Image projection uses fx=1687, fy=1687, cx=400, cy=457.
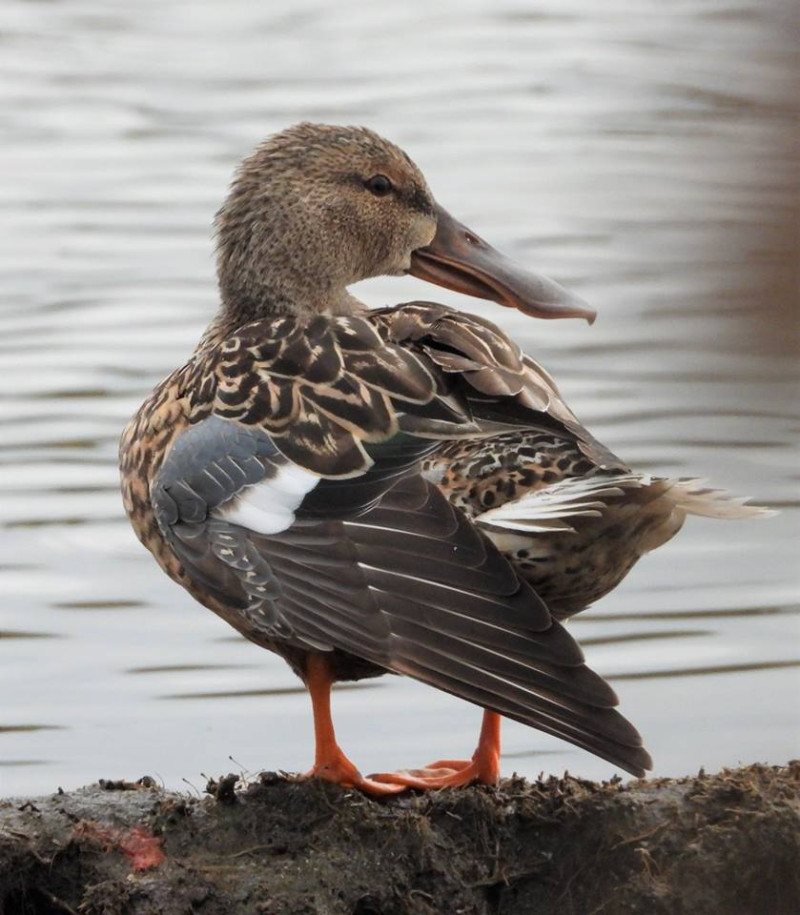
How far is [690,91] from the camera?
99 centimetres

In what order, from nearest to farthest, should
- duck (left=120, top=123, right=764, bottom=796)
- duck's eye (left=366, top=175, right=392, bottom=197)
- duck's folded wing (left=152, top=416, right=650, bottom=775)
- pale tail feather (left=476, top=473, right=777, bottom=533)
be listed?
duck's folded wing (left=152, top=416, right=650, bottom=775) < duck (left=120, top=123, right=764, bottom=796) < pale tail feather (left=476, top=473, right=777, bottom=533) < duck's eye (left=366, top=175, right=392, bottom=197)

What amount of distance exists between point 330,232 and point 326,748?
5.35 ft

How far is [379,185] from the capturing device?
504cm

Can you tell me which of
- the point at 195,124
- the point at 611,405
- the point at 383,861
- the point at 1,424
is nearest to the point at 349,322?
the point at 383,861

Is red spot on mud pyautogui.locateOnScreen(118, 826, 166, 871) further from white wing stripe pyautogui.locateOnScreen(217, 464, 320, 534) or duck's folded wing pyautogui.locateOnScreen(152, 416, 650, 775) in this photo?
white wing stripe pyautogui.locateOnScreen(217, 464, 320, 534)

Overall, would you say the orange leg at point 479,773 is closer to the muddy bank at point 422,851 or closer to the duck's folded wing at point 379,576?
the muddy bank at point 422,851

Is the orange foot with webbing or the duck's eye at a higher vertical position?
the duck's eye

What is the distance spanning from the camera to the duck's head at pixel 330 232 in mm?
4895

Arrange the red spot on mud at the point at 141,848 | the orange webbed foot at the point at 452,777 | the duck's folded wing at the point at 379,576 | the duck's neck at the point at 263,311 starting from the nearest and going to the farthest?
the duck's folded wing at the point at 379,576, the red spot on mud at the point at 141,848, the orange webbed foot at the point at 452,777, the duck's neck at the point at 263,311

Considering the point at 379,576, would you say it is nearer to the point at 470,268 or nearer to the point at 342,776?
the point at 342,776

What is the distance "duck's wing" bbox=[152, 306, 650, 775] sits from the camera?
3312 millimetres

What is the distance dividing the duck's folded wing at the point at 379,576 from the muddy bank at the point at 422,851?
1.50ft

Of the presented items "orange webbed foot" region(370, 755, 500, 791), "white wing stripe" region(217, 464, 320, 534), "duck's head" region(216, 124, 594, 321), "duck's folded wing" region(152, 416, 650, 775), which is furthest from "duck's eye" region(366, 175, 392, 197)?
"orange webbed foot" region(370, 755, 500, 791)

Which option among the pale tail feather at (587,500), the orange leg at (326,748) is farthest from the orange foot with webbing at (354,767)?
the pale tail feather at (587,500)
